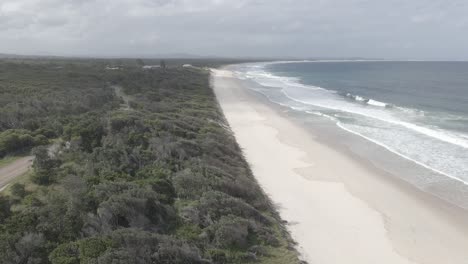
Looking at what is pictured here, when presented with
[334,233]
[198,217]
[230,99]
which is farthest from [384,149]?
[230,99]

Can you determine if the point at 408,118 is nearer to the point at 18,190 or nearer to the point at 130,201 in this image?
the point at 130,201

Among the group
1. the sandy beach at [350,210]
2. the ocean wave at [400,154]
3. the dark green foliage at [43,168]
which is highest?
the dark green foliage at [43,168]

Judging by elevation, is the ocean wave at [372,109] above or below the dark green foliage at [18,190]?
below

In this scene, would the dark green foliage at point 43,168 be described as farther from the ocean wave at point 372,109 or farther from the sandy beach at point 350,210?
the ocean wave at point 372,109

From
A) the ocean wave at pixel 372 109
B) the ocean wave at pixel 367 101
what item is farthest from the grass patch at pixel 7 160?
the ocean wave at pixel 367 101

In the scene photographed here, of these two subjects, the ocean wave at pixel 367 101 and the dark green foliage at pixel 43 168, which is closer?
the dark green foliage at pixel 43 168

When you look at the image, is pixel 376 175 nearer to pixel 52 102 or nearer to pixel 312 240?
pixel 312 240

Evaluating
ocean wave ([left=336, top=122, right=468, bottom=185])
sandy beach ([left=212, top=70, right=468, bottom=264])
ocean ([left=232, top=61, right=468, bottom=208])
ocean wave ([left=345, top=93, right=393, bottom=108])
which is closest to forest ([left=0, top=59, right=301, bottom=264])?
sandy beach ([left=212, top=70, right=468, bottom=264])
